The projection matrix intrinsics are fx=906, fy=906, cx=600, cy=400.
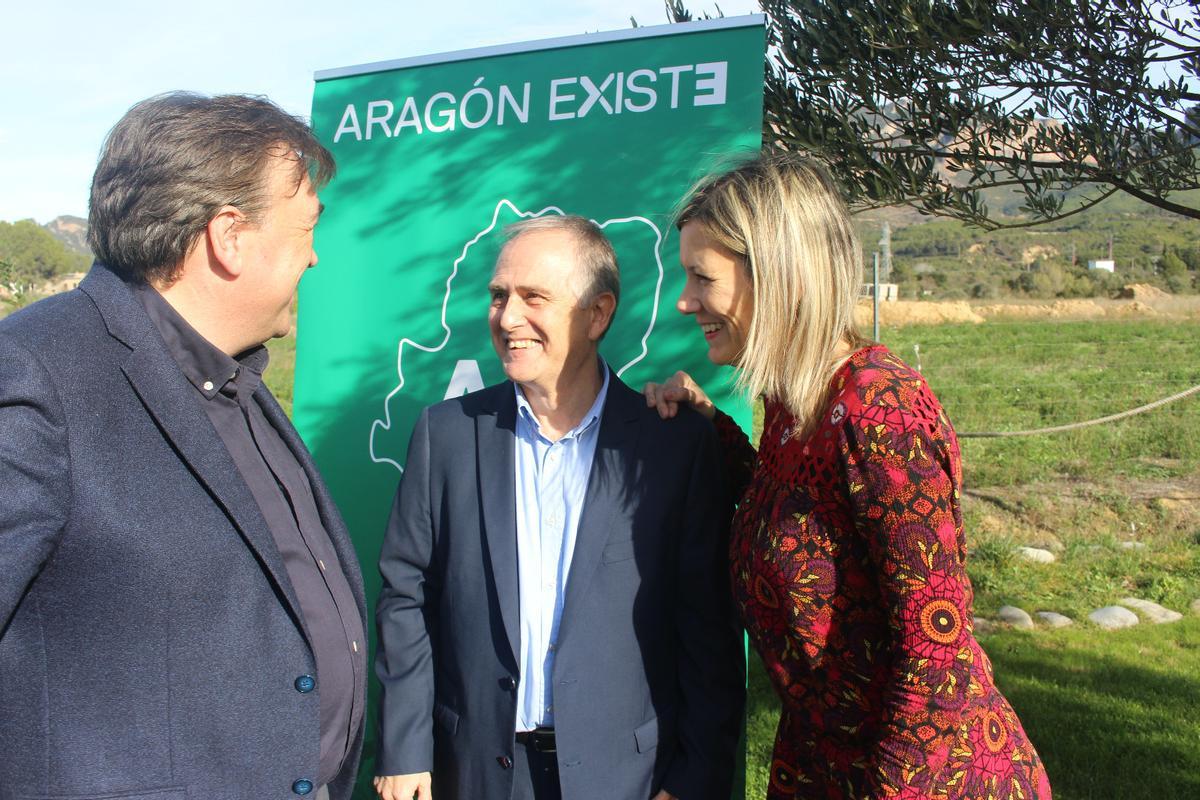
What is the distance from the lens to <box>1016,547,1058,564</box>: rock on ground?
24.3 ft

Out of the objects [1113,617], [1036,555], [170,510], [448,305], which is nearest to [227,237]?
[170,510]

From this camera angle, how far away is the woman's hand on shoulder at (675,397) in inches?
95.5

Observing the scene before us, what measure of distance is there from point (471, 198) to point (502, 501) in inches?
56.4

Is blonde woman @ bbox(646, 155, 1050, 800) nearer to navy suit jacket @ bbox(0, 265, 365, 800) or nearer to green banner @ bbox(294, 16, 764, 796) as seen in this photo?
green banner @ bbox(294, 16, 764, 796)

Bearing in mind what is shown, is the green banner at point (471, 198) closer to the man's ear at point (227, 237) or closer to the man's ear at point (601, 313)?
the man's ear at point (601, 313)

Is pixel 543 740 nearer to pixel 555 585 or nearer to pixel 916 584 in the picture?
pixel 555 585

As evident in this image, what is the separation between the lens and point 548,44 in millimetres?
3164

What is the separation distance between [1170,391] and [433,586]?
12.1 metres

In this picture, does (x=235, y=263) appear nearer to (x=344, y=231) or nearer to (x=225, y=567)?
(x=225, y=567)

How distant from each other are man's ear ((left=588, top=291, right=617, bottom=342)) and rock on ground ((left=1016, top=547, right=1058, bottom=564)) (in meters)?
6.17

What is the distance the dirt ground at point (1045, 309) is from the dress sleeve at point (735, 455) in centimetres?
1936

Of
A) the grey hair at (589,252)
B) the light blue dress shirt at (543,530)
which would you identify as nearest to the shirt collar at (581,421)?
the light blue dress shirt at (543,530)

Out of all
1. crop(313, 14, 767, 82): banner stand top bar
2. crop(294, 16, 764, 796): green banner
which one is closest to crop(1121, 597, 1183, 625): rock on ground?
crop(294, 16, 764, 796): green banner

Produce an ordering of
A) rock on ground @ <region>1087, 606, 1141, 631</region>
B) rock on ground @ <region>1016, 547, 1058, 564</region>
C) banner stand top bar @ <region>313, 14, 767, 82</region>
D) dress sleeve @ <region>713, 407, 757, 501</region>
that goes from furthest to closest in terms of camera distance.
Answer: rock on ground @ <region>1016, 547, 1058, 564</region>, rock on ground @ <region>1087, 606, 1141, 631</region>, banner stand top bar @ <region>313, 14, 767, 82</region>, dress sleeve @ <region>713, 407, 757, 501</region>
